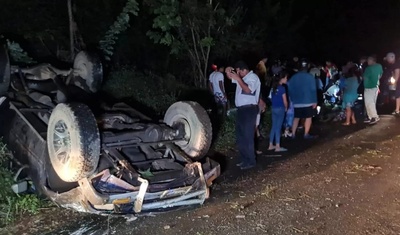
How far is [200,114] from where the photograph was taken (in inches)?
247

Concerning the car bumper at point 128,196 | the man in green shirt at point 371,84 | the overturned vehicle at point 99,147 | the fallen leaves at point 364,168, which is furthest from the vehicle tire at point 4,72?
the man in green shirt at point 371,84

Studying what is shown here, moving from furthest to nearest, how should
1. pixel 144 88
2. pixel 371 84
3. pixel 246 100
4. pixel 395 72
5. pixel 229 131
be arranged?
1. pixel 144 88
2. pixel 395 72
3. pixel 371 84
4. pixel 229 131
5. pixel 246 100

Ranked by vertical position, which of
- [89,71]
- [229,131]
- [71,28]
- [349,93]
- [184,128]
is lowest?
[229,131]

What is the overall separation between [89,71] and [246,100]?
8.01 ft

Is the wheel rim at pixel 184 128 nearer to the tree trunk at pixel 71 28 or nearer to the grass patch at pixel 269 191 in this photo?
the grass patch at pixel 269 191

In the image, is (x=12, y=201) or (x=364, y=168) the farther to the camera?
(x=364, y=168)

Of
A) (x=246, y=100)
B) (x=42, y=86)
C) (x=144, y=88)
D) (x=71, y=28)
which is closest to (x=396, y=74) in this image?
(x=246, y=100)

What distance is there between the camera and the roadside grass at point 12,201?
5973 millimetres

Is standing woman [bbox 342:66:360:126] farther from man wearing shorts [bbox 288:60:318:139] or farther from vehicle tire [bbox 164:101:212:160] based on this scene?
vehicle tire [bbox 164:101:212:160]

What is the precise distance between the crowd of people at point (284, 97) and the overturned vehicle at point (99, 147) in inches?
60.5

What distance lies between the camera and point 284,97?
8859mm

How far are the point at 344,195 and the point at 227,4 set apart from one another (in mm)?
7744

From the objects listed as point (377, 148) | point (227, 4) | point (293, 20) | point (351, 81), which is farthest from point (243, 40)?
point (293, 20)

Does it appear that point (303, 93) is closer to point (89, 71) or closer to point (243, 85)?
point (243, 85)
